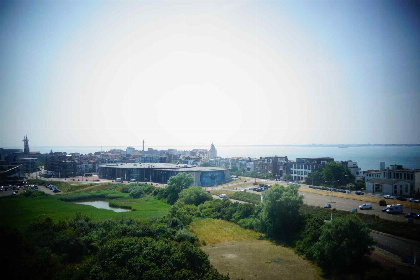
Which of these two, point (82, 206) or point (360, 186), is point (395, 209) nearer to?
point (360, 186)

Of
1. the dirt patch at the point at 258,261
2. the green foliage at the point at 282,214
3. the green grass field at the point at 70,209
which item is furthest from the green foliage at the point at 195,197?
the dirt patch at the point at 258,261

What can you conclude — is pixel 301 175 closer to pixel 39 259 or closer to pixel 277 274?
pixel 277 274

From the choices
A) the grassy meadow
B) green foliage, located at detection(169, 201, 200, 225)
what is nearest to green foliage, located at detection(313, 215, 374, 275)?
green foliage, located at detection(169, 201, 200, 225)

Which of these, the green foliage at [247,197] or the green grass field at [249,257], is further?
the green foliage at [247,197]

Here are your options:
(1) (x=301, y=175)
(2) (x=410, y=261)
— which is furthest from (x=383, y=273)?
(1) (x=301, y=175)

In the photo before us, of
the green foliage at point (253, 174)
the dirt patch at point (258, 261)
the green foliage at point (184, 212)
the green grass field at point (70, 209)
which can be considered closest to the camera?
the dirt patch at point (258, 261)

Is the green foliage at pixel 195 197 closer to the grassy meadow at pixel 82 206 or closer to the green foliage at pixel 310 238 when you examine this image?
the grassy meadow at pixel 82 206

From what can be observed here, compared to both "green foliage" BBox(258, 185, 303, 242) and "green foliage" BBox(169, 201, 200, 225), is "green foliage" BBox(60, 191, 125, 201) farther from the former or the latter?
"green foliage" BBox(258, 185, 303, 242)
